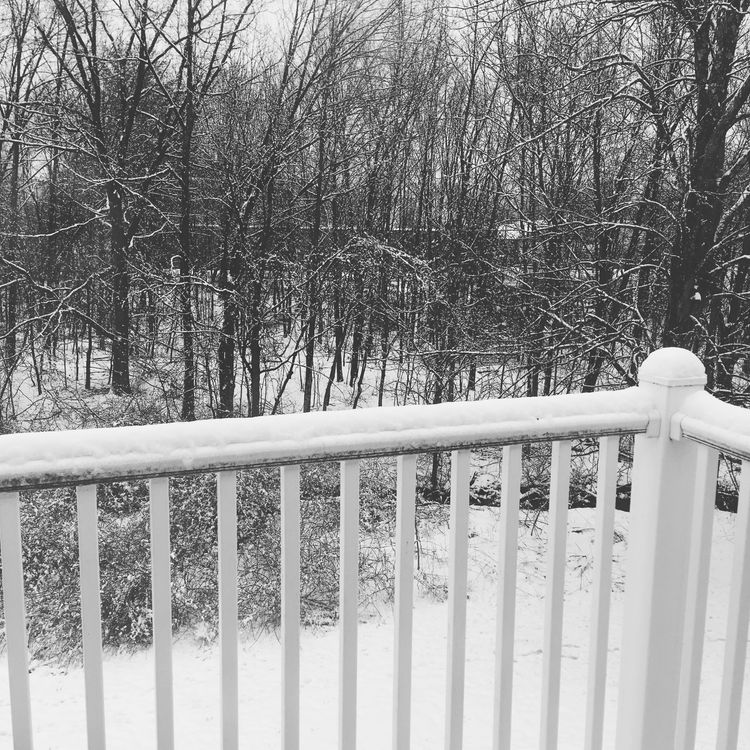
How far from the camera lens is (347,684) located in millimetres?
1281

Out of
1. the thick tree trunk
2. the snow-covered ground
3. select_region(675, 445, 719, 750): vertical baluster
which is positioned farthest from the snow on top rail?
the thick tree trunk

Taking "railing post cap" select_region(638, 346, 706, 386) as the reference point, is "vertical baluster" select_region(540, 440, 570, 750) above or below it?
below

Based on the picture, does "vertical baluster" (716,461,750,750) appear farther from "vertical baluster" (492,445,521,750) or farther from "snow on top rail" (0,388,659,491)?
"vertical baluster" (492,445,521,750)

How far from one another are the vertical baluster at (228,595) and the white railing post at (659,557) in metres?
0.83

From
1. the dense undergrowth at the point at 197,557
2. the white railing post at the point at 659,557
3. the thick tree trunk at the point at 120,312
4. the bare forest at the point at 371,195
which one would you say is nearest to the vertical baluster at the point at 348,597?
the white railing post at the point at 659,557

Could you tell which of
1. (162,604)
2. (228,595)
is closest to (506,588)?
(228,595)

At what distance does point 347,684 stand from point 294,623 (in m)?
0.17

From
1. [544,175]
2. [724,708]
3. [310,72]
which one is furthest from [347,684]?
[310,72]

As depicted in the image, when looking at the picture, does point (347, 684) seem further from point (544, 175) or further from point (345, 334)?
point (345, 334)

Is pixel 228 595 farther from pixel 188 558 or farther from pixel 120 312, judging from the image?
pixel 120 312

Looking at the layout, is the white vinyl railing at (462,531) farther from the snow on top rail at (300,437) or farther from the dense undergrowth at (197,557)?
the dense undergrowth at (197,557)

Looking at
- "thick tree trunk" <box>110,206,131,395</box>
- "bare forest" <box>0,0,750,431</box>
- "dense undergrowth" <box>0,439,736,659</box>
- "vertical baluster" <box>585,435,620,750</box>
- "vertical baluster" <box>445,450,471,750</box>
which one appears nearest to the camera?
"vertical baluster" <box>445,450,471,750</box>

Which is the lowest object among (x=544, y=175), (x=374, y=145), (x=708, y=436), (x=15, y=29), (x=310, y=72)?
(x=708, y=436)

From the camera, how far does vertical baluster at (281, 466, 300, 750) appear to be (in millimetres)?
1195
